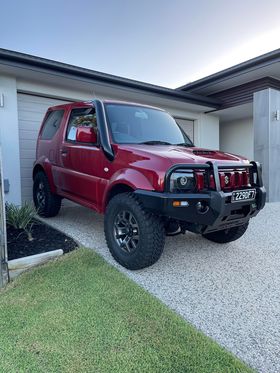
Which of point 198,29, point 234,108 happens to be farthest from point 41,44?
point 234,108

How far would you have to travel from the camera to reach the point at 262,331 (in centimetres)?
229

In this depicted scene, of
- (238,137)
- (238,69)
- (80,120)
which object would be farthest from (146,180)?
(238,137)

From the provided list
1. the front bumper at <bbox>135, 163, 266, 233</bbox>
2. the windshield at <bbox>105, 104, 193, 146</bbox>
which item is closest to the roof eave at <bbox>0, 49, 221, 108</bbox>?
the windshield at <bbox>105, 104, 193, 146</bbox>

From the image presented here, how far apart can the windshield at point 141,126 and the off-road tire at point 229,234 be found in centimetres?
143

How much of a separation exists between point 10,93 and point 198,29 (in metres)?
6.12

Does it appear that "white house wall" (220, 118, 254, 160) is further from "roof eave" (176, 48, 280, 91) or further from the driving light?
the driving light

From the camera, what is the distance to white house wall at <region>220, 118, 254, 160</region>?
12062mm

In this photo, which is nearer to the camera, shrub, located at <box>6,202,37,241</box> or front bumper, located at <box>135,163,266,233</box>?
front bumper, located at <box>135,163,266,233</box>

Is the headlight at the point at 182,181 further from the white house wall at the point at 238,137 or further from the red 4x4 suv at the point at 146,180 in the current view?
the white house wall at the point at 238,137

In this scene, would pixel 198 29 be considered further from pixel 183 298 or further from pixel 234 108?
pixel 183 298

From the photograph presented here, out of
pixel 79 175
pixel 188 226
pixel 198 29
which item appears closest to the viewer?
pixel 188 226

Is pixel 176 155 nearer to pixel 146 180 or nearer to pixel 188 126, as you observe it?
pixel 146 180

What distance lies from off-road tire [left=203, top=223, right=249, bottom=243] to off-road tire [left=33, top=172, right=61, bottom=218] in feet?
9.60

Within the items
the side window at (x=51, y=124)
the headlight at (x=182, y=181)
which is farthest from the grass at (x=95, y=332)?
the side window at (x=51, y=124)
